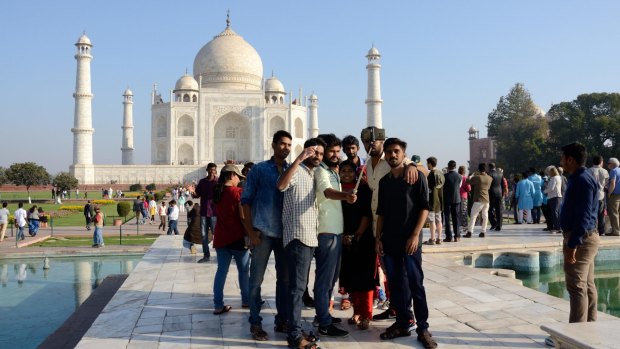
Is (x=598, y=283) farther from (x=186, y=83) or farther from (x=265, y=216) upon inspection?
(x=186, y=83)

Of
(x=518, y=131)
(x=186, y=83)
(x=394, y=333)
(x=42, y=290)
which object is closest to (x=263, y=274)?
(x=394, y=333)

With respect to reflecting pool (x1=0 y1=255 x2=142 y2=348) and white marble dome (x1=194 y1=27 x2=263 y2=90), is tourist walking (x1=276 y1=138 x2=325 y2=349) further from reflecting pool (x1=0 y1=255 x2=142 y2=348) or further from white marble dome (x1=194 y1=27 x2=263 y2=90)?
white marble dome (x1=194 y1=27 x2=263 y2=90)

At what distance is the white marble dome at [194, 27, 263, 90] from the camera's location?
45.2 metres

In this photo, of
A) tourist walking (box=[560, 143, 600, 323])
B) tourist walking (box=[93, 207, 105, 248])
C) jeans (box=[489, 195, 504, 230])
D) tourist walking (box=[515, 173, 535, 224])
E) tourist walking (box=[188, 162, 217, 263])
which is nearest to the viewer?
tourist walking (box=[560, 143, 600, 323])

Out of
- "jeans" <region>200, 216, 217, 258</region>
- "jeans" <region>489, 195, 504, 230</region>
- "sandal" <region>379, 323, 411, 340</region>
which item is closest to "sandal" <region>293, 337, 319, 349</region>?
"sandal" <region>379, 323, 411, 340</region>

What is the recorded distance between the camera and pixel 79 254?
1068 cm

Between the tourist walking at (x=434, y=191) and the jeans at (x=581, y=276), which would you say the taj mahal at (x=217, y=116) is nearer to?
the tourist walking at (x=434, y=191)

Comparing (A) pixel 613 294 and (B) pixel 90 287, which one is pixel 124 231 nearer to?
(B) pixel 90 287

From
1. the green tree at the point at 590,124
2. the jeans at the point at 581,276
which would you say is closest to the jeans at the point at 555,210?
the jeans at the point at 581,276

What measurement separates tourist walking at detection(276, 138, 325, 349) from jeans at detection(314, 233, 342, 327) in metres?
0.09

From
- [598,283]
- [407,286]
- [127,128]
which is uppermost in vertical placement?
[127,128]

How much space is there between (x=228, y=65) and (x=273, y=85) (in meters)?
4.26

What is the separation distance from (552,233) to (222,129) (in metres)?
37.9

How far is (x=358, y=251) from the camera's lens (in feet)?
12.7
